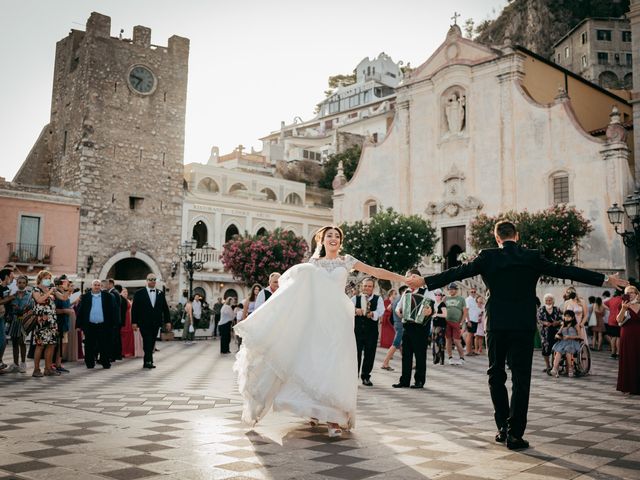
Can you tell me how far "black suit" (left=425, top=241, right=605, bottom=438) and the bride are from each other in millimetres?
1277

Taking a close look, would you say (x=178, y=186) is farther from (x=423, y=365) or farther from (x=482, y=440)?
(x=482, y=440)

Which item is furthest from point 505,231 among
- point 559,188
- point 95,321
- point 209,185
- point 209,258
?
point 209,185

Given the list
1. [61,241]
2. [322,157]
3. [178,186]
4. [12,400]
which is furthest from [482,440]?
[322,157]

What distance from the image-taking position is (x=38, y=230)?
33.1 metres

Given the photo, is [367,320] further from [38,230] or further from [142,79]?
[142,79]

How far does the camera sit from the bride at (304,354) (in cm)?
578

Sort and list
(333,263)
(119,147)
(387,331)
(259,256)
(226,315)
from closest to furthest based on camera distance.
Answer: (333,263), (226,315), (387,331), (259,256), (119,147)

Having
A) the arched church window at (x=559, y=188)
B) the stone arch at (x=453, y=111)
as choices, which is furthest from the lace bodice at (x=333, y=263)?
the stone arch at (x=453, y=111)

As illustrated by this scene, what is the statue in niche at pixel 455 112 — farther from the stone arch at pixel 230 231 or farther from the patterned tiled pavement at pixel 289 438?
the patterned tiled pavement at pixel 289 438

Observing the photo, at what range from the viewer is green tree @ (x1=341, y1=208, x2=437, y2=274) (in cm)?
3103

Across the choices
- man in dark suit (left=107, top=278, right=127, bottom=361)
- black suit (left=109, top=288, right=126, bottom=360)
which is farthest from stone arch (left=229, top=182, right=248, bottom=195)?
black suit (left=109, top=288, right=126, bottom=360)

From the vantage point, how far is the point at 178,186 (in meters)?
38.3

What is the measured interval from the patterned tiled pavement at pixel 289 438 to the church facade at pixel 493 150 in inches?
876

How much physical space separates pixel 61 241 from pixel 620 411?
31856 millimetres
